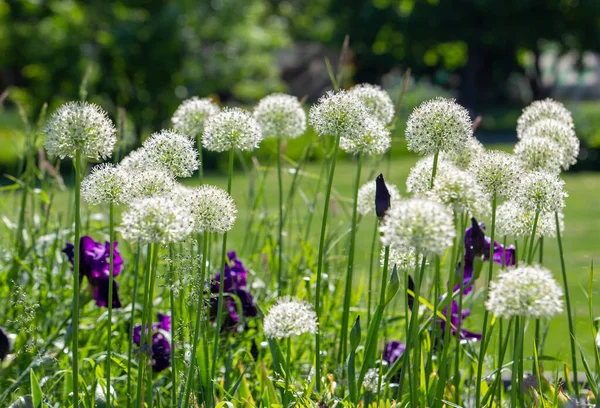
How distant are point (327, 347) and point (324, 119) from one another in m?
1.14

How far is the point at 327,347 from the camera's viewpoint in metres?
2.90

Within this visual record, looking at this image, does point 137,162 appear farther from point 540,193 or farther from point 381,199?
point 540,193

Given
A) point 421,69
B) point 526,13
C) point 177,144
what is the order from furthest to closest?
point 421,69, point 526,13, point 177,144

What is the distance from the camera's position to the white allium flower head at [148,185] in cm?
183

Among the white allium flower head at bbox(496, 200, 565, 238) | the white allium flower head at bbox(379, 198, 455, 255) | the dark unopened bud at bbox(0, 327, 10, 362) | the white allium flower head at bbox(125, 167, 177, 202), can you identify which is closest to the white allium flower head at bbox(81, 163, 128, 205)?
the white allium flower head at bbox(125, 167, 177, 202)

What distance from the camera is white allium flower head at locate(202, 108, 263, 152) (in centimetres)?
212

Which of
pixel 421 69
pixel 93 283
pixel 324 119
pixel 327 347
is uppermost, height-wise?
pixel 421 69

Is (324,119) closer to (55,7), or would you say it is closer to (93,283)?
(93,283)

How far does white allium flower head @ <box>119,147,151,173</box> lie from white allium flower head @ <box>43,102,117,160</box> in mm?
89

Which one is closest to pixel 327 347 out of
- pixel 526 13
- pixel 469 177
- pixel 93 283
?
pixel 93 283

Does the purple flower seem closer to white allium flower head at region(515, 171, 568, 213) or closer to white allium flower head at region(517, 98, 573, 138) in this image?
white allium flower head at region(517, 98, 573, 138)

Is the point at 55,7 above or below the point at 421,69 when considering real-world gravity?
below

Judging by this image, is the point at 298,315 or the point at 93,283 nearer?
the point at 298,315

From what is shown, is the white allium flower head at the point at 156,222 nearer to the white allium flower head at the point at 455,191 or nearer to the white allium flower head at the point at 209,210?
the white allium flower head at the point at 209,210
